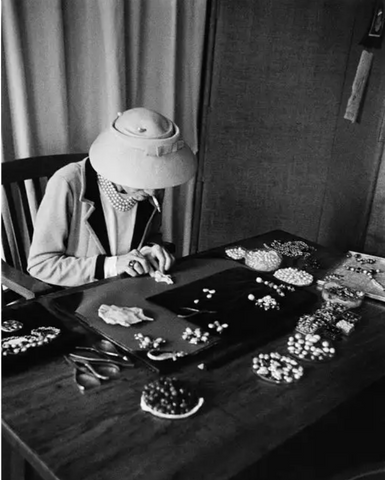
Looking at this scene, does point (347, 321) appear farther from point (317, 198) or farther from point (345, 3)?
point (345, 3)

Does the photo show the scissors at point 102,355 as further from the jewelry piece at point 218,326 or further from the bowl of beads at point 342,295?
the bowl of beads at point 342,295

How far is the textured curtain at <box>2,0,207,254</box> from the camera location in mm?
2047

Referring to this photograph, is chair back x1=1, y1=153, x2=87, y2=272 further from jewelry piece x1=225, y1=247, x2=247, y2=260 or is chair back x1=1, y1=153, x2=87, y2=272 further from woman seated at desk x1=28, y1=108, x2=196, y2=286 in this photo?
jewelry piece x1=225, y1=247, x2=247, y2=260

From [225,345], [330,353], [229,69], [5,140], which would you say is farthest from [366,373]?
[229,69]

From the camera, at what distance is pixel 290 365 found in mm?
1250

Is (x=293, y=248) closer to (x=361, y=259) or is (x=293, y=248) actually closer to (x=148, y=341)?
(x=361, y=259)

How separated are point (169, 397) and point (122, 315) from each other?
33 centimetres

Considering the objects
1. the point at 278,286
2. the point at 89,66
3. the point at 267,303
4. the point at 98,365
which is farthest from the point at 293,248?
→ the point at 89,66

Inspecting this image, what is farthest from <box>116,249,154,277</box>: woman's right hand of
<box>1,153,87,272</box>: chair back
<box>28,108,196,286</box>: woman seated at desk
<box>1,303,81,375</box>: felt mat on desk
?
<box>1,153,87,272</box>: chair back

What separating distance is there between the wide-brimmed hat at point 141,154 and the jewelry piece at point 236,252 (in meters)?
0.45

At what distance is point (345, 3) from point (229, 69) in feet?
2.11

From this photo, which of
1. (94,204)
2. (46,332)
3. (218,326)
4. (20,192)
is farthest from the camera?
(20,192)

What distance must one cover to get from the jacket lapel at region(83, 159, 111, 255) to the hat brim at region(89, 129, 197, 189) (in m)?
0.28

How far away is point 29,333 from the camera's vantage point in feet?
4.09
